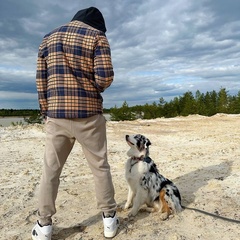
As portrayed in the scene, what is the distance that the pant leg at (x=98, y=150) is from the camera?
3328mm

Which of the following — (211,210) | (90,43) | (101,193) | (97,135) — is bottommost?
(211,210)

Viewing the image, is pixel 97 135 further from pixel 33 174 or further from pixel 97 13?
pixel 33 174

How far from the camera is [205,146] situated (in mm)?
10469

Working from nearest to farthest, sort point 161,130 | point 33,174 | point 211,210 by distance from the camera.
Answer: point 211,210 → point 33,174 → point 161,130

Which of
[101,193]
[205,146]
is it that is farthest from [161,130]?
[101,193]

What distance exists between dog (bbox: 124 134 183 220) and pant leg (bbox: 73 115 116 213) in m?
0.79

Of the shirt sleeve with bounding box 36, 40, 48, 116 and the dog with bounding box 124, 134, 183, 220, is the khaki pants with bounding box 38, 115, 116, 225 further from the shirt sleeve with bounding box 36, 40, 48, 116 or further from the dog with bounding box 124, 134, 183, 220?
the dog with bounding box 124, 134, 183, 220

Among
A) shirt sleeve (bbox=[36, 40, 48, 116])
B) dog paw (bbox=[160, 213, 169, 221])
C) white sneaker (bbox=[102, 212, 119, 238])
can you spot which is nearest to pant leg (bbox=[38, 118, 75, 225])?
shirt sleeve (bbox=[36, 40, 48, 116])

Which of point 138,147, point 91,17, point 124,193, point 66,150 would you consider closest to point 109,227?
point 66,150

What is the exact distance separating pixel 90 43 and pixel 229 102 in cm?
3882

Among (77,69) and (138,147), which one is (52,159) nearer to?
(77,69)

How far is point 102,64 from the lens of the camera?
10.4 ft

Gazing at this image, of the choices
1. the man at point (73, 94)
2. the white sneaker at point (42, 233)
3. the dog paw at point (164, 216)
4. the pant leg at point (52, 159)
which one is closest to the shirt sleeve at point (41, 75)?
the man at point (73, 94)

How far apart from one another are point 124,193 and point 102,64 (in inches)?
112
